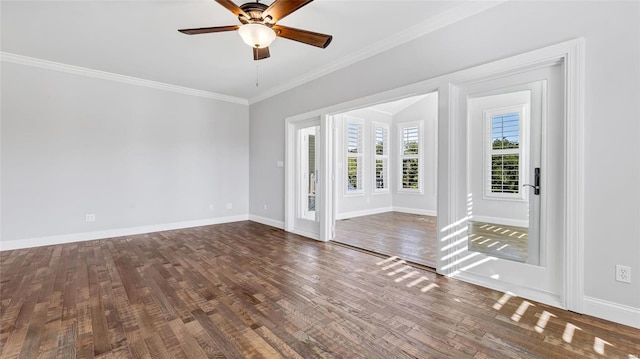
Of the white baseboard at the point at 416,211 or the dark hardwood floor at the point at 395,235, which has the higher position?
the white baseboard at the point at 416,211

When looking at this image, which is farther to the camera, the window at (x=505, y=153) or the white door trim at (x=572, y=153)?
the window at (x=505, y=153)

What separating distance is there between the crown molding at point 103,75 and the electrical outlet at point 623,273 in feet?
21.5

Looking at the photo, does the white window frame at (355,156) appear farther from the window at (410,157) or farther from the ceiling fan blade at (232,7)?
the ceiling fan blade at (232,7)

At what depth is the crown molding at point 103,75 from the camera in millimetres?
4176

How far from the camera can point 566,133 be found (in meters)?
2.33

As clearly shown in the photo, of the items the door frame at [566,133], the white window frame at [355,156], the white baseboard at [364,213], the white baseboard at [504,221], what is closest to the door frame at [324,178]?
the door frame at [566,133]

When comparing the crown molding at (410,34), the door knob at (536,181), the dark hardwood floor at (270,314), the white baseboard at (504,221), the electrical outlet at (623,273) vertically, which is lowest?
the dark hardwood floor at (270,314)

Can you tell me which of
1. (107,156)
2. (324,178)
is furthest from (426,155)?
(107,156)

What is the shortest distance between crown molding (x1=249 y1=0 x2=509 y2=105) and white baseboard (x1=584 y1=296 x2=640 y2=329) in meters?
2.77

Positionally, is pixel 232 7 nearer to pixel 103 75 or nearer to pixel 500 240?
pixel 500 240

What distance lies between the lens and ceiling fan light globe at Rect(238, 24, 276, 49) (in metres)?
2.46

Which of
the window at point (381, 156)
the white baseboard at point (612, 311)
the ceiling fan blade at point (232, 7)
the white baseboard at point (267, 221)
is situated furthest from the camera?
the window at point (381, 156)

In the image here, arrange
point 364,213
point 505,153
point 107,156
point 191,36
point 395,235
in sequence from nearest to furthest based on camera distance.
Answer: point 505,153
point 191,36
point 107,156
point 395,235
point 364,213

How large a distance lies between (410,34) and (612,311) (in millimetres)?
3267
